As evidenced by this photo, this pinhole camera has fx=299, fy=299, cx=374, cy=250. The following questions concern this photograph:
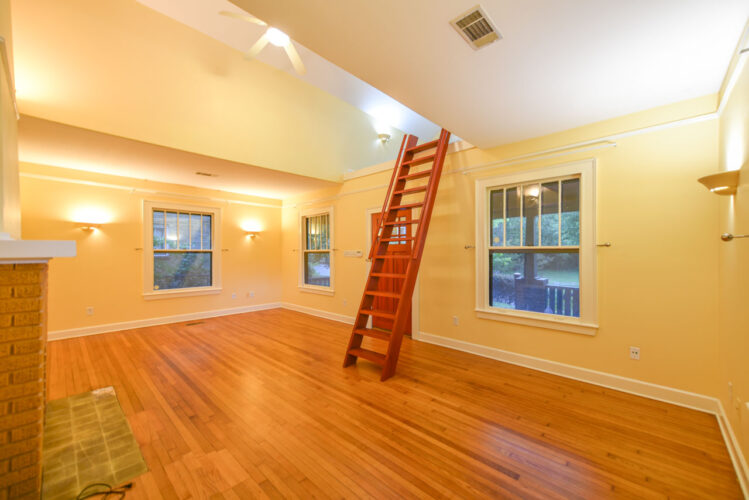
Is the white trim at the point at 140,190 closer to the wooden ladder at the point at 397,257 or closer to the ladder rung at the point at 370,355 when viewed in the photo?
the wooden ladder at the point at 397,257

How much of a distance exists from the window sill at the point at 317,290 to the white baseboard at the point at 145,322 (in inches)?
40.8

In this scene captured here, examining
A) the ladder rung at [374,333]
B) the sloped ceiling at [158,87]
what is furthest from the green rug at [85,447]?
the sloped ceiling at [158,87]

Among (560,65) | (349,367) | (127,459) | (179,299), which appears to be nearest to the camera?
(127,459)

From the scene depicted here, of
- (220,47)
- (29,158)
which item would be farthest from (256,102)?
(29,158)

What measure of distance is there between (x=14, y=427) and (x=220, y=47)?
14.7ft

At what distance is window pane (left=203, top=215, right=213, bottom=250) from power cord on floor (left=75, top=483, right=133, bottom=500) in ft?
15.8

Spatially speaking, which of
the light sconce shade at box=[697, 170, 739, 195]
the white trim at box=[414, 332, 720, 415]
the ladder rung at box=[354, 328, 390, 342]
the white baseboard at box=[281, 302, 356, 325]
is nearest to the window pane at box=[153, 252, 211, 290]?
the white baseboard at box=[281, 302, 356, 325]

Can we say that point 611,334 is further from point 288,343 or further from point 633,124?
point 288,343

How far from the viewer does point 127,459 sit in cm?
191

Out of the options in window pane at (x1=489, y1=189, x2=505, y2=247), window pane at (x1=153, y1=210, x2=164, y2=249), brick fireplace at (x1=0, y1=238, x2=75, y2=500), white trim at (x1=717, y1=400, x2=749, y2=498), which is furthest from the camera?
window pane at (x1=153, y1=210, x2=164, y2=249)

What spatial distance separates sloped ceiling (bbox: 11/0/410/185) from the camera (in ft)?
9.82

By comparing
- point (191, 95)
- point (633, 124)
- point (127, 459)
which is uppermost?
point (191, 95)

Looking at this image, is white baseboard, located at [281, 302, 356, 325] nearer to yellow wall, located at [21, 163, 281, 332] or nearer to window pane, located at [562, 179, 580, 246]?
yellow wall, located at [21, 163, 281, 332]

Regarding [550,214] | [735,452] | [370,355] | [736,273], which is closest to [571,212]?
[550,214]
